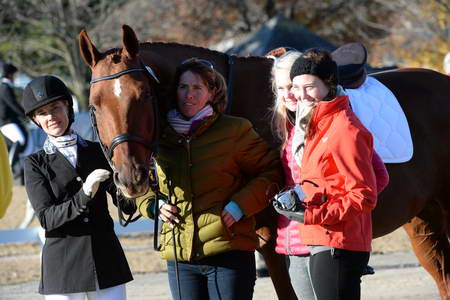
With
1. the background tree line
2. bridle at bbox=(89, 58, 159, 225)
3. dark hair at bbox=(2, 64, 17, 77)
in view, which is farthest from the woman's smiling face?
the background tree line

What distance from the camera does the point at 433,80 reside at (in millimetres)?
5742

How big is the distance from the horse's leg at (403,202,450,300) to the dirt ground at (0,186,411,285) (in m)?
3.08

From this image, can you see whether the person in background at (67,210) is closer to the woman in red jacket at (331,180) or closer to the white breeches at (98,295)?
the white breeches at (98,295)

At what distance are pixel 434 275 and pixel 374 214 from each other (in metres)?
1.57

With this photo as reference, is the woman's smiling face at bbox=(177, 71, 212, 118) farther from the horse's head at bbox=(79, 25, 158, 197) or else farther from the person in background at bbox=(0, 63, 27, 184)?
the person in background at bbox=(0, 63, 27, 184)

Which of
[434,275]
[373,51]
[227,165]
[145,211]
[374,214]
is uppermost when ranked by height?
[227,165]

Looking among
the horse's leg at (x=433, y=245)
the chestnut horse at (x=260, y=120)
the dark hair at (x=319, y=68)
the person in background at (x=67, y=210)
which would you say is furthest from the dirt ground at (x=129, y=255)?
the dark hair at (x=319, y=68)

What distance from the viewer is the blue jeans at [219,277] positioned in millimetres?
3590

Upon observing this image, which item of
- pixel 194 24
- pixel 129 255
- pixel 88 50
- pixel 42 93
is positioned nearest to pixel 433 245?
pixel 88 50

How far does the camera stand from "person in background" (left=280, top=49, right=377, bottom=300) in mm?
3291

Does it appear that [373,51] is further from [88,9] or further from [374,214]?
[374,214]

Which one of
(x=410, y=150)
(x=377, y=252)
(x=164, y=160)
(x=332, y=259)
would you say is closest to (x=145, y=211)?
(x=164, y=160)

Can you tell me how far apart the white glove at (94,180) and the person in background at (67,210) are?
71 mm

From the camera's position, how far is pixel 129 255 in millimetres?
9398
